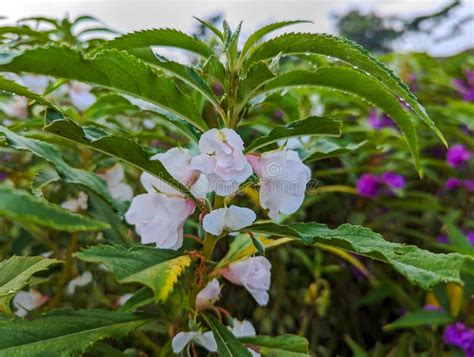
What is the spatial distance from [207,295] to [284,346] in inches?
4.6

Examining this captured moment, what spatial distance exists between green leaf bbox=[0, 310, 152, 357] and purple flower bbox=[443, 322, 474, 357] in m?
0.76

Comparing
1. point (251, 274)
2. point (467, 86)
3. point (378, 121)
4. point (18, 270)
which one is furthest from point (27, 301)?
point (467, 86)

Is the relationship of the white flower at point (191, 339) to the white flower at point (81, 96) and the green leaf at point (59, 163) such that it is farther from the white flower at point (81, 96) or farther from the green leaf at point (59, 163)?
the white flower at point (81, 96)

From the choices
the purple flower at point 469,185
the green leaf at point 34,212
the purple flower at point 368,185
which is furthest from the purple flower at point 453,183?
the green leaf at point 34,212

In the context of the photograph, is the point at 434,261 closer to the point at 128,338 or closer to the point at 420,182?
the point at 128,338

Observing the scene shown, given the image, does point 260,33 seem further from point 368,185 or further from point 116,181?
point 368,185

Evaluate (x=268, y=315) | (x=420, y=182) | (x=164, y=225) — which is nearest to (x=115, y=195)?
(x=164, y=225)

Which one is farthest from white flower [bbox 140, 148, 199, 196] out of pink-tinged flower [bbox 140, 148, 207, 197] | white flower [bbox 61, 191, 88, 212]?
white flower [bbox 61, 191, 88, 212]

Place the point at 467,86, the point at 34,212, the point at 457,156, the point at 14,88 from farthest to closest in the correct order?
the point at 467,86, the point at 457,156, the point at 14,88, the point at 34,212

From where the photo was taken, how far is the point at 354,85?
25.7 inches

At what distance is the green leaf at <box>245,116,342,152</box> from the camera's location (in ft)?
2.14

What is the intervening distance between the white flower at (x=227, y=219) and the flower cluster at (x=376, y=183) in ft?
3.36

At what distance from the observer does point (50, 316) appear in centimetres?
63

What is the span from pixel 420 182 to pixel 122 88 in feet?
5.24
